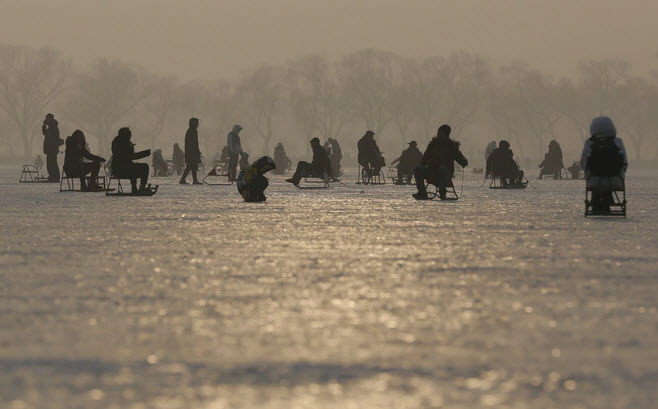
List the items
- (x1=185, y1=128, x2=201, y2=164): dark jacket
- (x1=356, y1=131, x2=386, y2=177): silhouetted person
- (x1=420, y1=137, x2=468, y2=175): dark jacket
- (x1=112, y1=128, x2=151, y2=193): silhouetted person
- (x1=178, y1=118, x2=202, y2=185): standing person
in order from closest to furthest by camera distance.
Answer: (x1=420, y1=137, x2=468, y2=175): dark jacket
(x1=112, y1=128, x2=151, y2=193): silhouetted person
(x1=178, y1=118, x2=202, y2=185): standing person
(x1=185, y1=128, x2=201, y2=164): dark jacket
(x1=356, y1=131, x2=386, y2=177): silhouetted person

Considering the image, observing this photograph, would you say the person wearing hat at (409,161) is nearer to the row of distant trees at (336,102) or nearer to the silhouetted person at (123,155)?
the silhouetted person at (123,155)

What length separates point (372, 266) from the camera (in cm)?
997

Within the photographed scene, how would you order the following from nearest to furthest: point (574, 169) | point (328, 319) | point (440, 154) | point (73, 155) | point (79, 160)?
point (328, 319), point (440, 154), point (73, 155), point (79, 160), point (574, 169)

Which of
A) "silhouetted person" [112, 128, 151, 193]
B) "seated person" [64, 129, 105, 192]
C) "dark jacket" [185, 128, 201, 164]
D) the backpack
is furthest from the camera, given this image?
"dark jacket" [185, 128, 201, 164]

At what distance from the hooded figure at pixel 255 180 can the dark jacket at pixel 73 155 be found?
4867 mm

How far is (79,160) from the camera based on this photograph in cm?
2712

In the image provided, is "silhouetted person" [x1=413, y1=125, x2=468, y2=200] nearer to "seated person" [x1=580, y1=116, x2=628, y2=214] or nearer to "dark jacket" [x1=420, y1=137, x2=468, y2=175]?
"dark jacket" [x1=420, y1=137, x2=468, y2=175]

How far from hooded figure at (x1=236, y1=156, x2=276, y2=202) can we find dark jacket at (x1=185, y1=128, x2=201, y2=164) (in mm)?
9878

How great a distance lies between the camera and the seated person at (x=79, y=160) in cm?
2642

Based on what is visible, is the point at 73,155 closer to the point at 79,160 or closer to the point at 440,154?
the point at 79,160

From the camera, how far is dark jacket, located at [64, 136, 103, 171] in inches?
1043

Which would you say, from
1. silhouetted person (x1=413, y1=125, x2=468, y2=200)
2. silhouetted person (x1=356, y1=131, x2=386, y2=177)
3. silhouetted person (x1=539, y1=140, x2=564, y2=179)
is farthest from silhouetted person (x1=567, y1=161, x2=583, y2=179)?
silhouetted person (x1=413, y1=125, x2=468, y2=200)

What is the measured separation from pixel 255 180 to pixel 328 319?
1644 centimetres

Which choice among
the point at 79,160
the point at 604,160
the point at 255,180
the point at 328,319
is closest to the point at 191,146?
the point at 79,160
